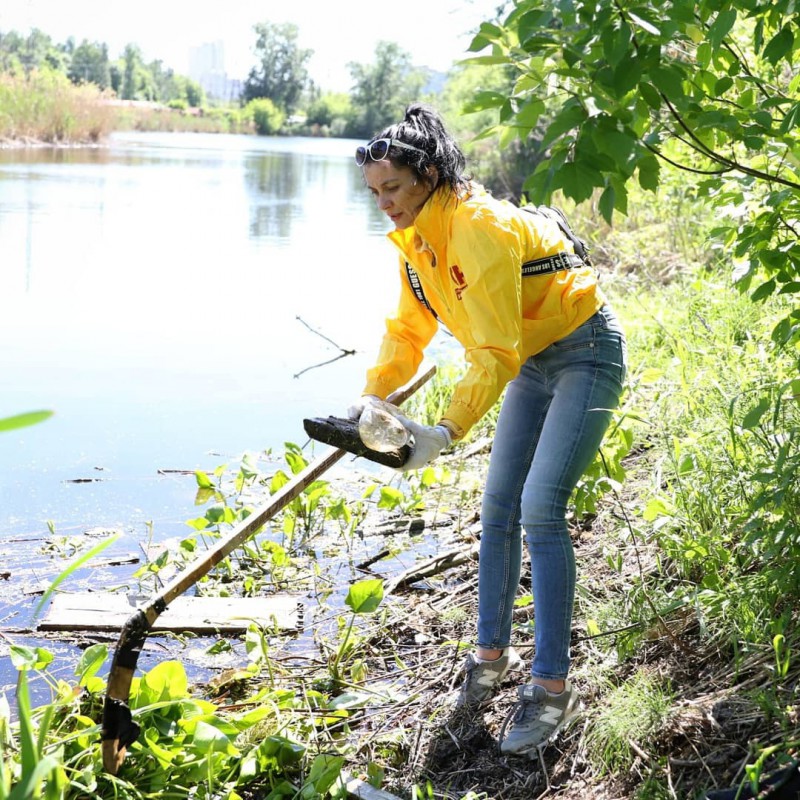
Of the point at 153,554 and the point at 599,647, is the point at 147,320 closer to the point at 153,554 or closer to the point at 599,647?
the point at 153,554

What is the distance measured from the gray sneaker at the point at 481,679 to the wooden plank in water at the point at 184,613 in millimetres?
953

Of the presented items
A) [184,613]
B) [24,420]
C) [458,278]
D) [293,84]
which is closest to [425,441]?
[458,278]

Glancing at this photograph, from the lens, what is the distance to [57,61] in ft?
243

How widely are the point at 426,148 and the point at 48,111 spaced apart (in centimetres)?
2819

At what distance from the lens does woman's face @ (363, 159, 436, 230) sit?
8.41ft

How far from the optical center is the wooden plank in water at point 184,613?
12.4ft

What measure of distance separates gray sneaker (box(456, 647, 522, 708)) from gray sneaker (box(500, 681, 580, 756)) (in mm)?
227

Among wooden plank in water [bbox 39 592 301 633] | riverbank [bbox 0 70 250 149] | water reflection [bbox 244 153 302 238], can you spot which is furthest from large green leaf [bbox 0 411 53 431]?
riverbank [bbox 0 70 250 149]

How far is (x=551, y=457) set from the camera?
8.63ft

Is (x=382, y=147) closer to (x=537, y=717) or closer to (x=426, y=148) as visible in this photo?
(x=426, y=148)

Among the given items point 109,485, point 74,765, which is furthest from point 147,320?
point 74,765

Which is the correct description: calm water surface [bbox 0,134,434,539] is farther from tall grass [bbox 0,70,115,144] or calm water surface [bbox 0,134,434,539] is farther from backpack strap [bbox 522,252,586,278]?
tall grass [bbox 0,70,115,144]

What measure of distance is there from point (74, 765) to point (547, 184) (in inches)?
68.1

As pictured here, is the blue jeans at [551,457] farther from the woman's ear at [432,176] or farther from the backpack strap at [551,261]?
the woman's ear at [432,176]
